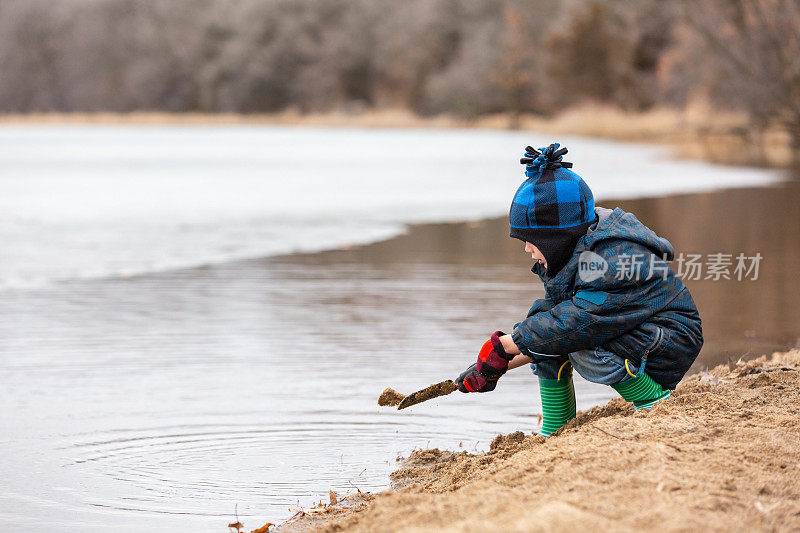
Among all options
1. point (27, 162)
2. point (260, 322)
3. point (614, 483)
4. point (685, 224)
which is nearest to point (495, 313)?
point (260, 322)

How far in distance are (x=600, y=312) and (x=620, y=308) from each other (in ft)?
0.23

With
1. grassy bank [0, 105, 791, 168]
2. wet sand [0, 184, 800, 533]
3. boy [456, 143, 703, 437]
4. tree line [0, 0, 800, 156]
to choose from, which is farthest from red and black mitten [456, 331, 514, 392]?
tree line [0, 0, 800, 156]

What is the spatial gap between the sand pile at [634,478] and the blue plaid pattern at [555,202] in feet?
2.05

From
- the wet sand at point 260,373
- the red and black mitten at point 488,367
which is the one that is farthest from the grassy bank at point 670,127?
the red and black mitten at point 488,367

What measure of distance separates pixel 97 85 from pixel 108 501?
244 ft

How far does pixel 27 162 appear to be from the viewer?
2089cm

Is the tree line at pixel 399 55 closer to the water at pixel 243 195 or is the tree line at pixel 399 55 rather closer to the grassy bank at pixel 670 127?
the grassy bank at pixel 670 127

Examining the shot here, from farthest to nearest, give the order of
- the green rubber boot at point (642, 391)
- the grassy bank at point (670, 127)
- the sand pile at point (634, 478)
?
A: the grassy bank at point (670, 127) → the green rubber boot at point (642, 391) → the sand pile at point (634, 478)

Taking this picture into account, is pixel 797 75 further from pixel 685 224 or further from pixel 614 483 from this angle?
pixel 614 483

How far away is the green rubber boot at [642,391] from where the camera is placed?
3271 millimetres

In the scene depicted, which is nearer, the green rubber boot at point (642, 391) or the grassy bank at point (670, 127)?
the green rubber boot at point (642, 391)

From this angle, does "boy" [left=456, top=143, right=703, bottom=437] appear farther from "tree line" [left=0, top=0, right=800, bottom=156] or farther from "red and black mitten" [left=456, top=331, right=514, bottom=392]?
"tree line" [left=0, top=0, right=800, bottom=156]

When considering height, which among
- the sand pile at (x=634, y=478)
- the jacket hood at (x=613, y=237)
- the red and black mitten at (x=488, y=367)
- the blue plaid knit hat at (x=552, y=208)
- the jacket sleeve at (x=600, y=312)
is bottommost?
the sand pile at (x=634, y=478)

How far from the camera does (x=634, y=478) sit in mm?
2504
